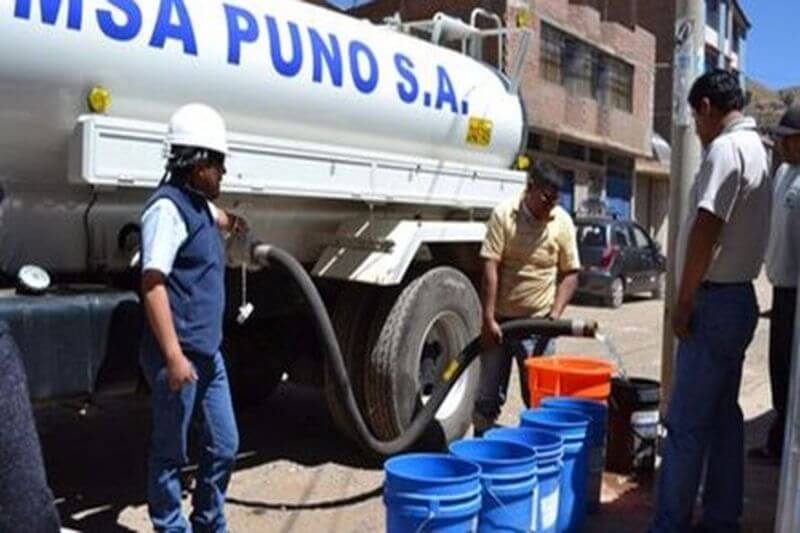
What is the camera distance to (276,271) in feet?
16.8

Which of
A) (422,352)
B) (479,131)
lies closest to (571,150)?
(479,131)

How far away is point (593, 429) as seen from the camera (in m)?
4.45

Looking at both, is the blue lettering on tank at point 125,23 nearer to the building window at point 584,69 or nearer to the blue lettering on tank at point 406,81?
the blue lettering on tank at point 406,81

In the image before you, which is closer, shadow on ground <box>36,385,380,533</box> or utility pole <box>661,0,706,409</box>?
shadow on ground <box>36,385,380,533</box>

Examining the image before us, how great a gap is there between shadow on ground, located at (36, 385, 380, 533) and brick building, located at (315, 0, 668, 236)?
13.4m

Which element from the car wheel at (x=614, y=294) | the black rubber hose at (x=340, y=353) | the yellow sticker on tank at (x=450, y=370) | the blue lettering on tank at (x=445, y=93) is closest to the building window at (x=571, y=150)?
the car wheel at (x=614, y=294)

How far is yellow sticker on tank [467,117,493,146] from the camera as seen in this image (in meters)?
6.18

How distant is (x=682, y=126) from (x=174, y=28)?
3.02 m

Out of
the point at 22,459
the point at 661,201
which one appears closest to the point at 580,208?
the point at 661,201

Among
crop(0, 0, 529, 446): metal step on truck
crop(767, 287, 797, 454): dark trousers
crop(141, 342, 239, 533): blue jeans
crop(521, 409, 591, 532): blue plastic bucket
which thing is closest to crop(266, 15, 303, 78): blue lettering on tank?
crop(0, 0, 529, 446): metal step on truck

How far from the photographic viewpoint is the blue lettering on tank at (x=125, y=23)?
380cm

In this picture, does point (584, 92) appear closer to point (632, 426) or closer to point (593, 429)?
point (632, 426)

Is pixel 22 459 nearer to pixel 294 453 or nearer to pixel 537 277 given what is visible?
pixel 537 277

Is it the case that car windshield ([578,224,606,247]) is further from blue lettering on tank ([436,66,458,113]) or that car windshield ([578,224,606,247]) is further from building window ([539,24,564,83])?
blue lettering on tank ([436,66,458,113])
